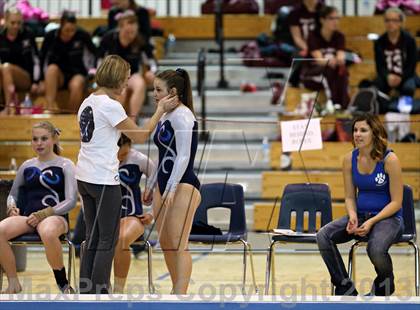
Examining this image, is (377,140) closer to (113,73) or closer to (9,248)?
(113,73)

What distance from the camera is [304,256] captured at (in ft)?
29.3

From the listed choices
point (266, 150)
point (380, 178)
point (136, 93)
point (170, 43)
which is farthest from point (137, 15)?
point (380, 178)

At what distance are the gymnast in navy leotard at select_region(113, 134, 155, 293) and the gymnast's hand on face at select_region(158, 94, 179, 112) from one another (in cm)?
59

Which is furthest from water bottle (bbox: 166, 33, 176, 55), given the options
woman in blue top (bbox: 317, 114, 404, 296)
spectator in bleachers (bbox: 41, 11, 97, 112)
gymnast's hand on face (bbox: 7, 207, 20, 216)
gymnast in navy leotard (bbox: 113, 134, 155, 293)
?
woman in blue top (bbox: 317, 114, 404, 296)

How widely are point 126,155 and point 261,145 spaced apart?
2.30 m

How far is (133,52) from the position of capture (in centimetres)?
985

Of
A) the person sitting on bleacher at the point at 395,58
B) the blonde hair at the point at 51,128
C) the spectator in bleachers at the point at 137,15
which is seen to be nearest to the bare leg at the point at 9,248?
the blonde hair at the point at 51,128

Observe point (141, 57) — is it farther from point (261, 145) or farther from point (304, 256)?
point (304, 256)

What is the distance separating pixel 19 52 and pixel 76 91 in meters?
0.72

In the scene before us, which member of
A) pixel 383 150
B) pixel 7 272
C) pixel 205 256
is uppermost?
pixel 383 150

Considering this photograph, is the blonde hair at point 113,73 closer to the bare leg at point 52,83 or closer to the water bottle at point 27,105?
the water bottle at point 27,105


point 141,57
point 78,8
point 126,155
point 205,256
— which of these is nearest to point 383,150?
point 126,155

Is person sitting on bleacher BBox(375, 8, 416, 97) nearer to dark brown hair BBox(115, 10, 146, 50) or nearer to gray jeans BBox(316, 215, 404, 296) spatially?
dark brown hair BBox(115, 10, 146, 50)

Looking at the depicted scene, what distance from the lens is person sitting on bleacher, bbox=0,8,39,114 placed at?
1003 centimetres
